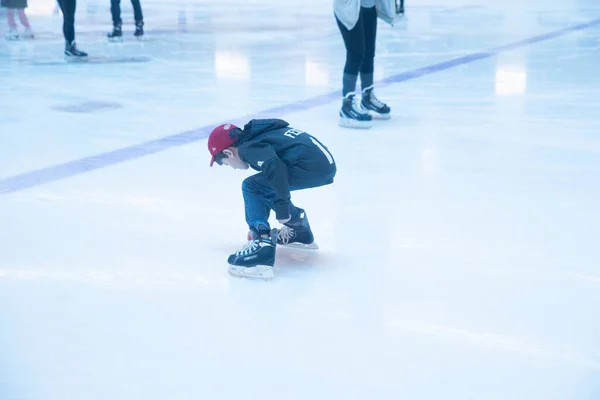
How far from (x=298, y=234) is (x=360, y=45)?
2311 mm

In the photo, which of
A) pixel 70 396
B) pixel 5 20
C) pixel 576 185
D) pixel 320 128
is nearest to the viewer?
pixel 70 396

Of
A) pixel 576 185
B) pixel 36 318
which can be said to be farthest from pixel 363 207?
pixel 36 318

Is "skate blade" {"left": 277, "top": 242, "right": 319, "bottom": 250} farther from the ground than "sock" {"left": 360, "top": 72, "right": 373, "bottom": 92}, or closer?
closer

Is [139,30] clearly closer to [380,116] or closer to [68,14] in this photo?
[68,14]

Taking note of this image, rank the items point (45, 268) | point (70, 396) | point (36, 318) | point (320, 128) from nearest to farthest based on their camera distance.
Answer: point (70, 396)
point (36, 318)
point (45, 268)
point (320, 128)

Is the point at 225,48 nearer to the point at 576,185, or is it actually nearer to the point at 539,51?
the point at 539,51

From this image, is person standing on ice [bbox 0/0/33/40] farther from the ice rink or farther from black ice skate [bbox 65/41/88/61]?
the ice rink

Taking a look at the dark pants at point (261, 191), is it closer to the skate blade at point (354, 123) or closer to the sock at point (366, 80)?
the skate blade at point (354, 123)

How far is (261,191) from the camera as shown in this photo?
2812mm

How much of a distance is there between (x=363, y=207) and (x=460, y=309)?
108 cm

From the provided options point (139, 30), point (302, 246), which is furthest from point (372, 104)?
point (139, 30)

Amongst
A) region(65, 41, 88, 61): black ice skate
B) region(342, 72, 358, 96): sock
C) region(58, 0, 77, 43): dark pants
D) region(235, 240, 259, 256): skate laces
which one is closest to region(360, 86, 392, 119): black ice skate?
→ region(342, 72, 358, 96): sock

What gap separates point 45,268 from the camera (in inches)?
112

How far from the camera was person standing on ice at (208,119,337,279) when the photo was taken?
8.73 ft
